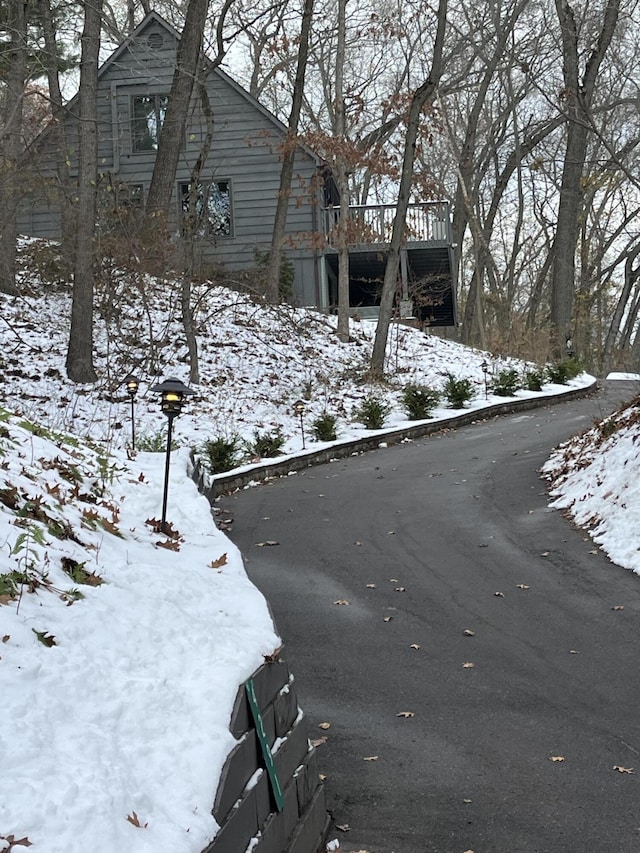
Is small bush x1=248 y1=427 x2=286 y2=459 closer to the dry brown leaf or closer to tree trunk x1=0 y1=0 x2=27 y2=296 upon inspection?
tree trunk x1=0 y1=0 x2=27 y2=296

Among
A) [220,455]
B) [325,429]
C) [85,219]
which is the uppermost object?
[85,219]

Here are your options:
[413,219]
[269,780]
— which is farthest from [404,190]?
[269,780]

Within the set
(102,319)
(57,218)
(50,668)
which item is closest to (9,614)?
(50,668)

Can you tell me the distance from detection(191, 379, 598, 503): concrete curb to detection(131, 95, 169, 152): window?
12980 mm

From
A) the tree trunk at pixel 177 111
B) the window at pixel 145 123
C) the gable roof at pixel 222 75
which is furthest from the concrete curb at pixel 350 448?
the window at pixel 145 123

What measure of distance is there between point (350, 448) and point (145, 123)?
582 inches

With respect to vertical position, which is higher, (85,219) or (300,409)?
(85,219)

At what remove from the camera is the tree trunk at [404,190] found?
21188 millimetres

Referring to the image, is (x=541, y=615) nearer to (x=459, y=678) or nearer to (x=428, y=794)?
(x=459, y=678)

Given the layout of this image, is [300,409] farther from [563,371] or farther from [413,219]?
[413,219]

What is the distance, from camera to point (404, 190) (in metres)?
21.9

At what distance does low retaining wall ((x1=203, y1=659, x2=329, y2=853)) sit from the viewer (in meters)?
3.32

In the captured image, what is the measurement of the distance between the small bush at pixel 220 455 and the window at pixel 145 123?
14617 mm

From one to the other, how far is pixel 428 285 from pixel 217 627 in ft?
80.8
